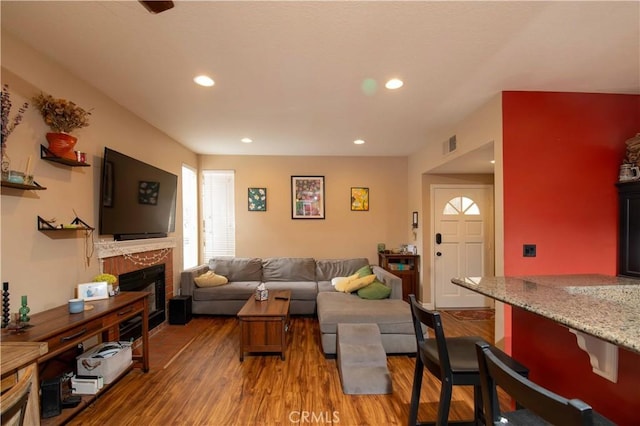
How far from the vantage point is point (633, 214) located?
2.43m

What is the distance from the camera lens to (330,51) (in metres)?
1.93

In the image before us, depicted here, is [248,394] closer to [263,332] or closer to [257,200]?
[263,332]

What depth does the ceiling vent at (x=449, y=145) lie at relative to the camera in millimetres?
3395

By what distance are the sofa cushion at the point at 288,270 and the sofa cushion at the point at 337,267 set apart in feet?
0.37

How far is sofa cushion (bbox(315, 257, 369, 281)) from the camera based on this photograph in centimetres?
473

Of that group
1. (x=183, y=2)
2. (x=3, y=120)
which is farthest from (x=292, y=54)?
(x=3, y=120)

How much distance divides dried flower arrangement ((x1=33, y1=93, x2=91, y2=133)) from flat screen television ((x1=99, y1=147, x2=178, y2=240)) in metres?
0.42

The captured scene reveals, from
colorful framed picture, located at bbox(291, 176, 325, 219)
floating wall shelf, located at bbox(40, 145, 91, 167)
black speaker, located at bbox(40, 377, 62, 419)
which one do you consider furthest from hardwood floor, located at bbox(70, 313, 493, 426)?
colorful framed picture, located at bbox(291, 176, 325, 219)

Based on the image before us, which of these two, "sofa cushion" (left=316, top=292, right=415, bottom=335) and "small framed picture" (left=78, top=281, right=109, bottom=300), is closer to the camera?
"small framed picture" (left=78, top=281, right=109, bottom=300)

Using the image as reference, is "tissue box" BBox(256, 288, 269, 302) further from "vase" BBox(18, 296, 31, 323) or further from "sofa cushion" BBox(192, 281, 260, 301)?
"vase" BBox(18, 296, 31, 323)

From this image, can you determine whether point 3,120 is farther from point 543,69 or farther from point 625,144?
point 625,144

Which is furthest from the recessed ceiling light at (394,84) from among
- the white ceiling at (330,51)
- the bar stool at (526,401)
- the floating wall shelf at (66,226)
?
the floating wall shelf at (66,226)

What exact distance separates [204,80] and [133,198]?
1493mm

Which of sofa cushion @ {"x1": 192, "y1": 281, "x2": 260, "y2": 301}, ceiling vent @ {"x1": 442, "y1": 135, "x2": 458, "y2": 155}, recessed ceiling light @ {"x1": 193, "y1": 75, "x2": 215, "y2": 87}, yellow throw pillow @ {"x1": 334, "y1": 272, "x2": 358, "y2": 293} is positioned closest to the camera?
recessed ceiling light @ {"x1": 193, "y1": 75, "x2": 215, "y2": 87}
